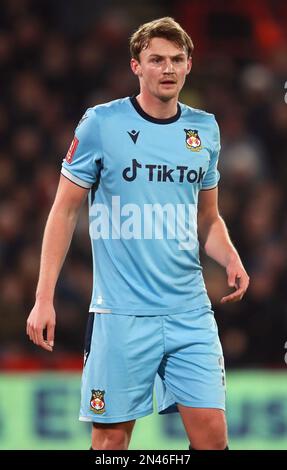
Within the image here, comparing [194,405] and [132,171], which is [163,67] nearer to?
[132,171]

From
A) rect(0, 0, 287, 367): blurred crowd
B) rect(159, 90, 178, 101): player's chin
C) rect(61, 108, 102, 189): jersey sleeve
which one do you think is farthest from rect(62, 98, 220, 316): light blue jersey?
rect(0, 0, 287, 367): blurred crowd

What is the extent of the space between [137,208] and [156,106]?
416 millimetres

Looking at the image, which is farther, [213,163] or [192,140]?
[213,163]

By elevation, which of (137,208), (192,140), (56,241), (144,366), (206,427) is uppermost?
(192,140)

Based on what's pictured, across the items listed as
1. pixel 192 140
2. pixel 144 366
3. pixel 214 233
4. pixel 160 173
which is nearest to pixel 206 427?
pixel 144 366

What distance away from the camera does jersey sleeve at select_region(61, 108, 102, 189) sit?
3996 mm

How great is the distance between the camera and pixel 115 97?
9.07 meters

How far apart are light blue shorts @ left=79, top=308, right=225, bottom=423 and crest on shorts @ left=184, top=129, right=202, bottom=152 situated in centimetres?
66

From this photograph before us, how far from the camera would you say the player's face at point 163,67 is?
398 centimetres

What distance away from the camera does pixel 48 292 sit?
391 cm

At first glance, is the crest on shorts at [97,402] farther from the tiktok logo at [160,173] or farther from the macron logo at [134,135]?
the macron logo at [134,135]

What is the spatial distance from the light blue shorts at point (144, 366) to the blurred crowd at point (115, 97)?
338 cm

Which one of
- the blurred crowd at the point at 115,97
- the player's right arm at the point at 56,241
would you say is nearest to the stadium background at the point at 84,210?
the blurred crowd at the point at 115,97

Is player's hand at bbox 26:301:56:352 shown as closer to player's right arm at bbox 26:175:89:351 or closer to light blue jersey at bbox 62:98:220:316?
player's right arm at bbox 26:175:89:351
